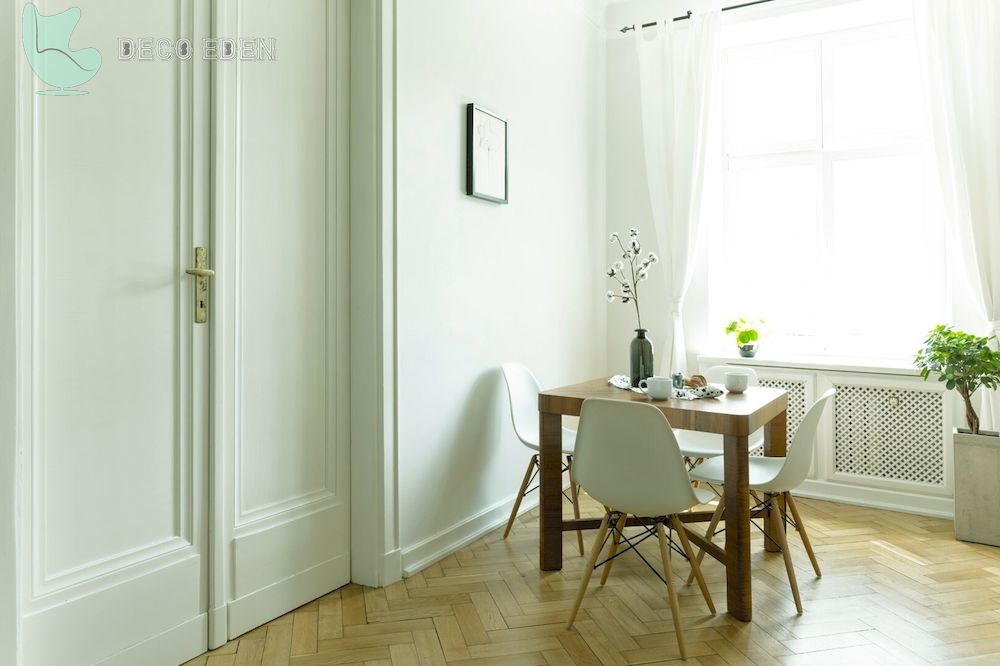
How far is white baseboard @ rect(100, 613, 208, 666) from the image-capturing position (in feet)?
6.39

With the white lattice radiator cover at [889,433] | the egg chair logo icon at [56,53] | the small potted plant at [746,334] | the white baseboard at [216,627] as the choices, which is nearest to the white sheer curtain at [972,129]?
the white lattice radiator cover at [889,433]

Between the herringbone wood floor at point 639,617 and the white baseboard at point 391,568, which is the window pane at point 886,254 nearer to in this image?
the herringbone wood floor at point 639,617

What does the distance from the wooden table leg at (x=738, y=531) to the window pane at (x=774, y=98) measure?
281 centimetres

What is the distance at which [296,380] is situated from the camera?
99.5 inches

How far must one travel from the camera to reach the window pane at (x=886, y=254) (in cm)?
408

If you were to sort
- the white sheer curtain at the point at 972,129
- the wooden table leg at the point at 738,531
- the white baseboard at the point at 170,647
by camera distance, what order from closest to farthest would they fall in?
the white baseboard at the point at 170,647
the wooden table leg at the point at 738,531
the white sheer curtain at the point at 972,129

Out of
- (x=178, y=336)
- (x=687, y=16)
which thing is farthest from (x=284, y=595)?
(x=687, y=16)

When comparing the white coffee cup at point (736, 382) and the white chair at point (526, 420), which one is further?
the white chair at point (526, 420)

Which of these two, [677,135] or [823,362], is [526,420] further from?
[677,135]

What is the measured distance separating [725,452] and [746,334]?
1920mm

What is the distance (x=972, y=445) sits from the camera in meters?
3.29

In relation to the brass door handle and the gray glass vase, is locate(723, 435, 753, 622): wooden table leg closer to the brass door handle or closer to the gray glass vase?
the gray glass vase

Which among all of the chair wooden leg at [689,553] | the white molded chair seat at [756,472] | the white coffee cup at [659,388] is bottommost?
the chair wooden leg at [689,553]

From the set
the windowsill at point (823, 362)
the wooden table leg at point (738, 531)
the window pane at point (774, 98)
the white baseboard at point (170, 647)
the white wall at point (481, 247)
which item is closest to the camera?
the white baseboard at point (170, 647)
